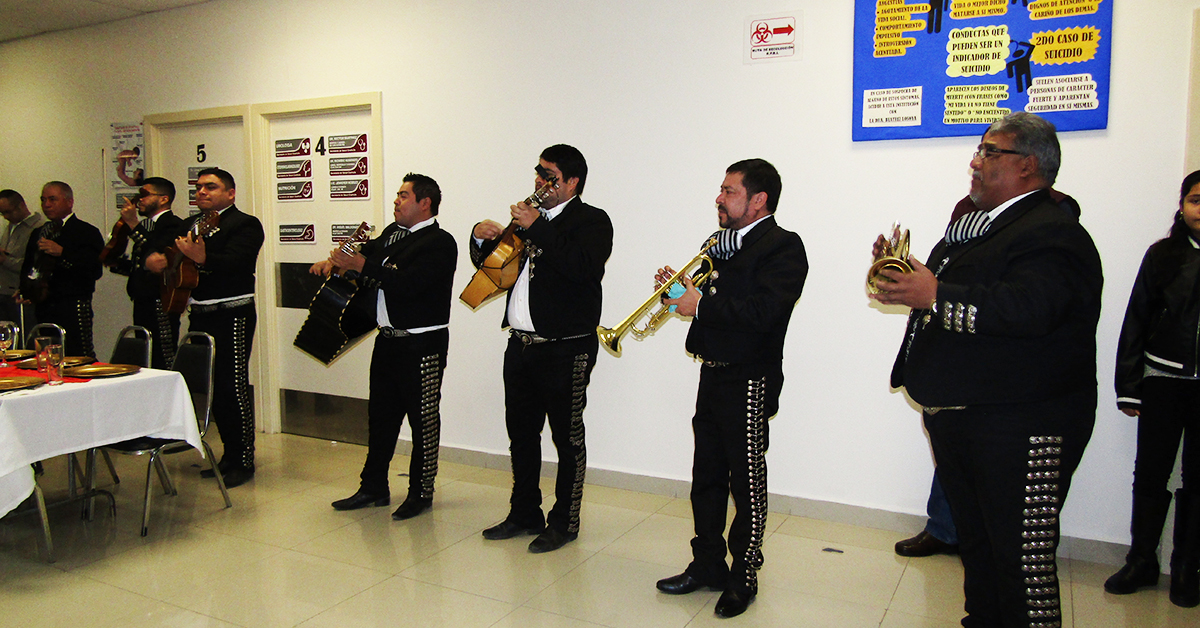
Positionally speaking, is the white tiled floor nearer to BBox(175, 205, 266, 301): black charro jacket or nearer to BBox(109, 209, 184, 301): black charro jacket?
BBox(175, 205, 266, 301): black charro jacket

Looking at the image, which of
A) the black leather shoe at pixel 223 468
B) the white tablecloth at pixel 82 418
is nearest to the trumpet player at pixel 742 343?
the white tablecloth at pixel 82 418

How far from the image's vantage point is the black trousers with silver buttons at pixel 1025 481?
2.04 meters

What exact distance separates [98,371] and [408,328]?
1330 millimetres

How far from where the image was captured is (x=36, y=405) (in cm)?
298

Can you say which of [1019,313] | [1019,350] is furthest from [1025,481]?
[1019,313]

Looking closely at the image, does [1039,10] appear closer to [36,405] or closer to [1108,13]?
[1108,13]

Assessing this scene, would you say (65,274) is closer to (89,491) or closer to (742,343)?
(89,491)

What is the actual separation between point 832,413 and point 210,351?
10.1ft

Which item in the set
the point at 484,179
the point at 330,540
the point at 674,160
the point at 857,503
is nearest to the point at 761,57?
the point at 674,160

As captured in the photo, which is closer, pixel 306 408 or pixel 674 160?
pixel 674 160

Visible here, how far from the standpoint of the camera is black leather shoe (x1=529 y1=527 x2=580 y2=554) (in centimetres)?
342

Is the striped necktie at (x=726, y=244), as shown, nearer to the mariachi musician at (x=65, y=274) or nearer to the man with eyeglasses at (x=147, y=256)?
the man with eyeglasses at (x=147, y=256)

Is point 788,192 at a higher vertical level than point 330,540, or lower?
higher

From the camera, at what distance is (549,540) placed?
3.45 m
